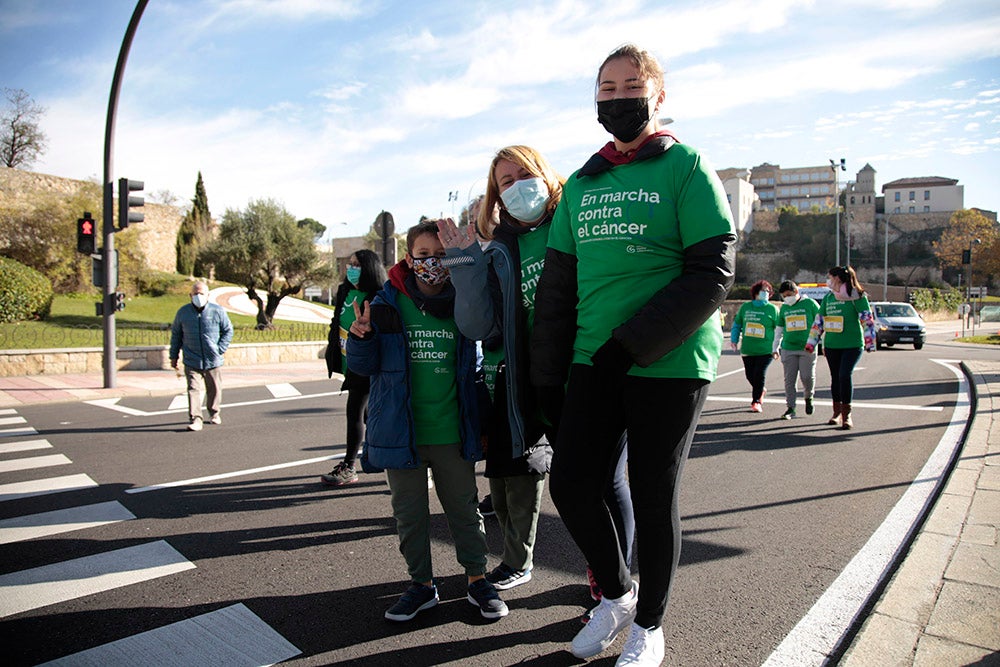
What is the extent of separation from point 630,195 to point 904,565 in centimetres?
243

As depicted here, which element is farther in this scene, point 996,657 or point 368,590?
point 368,590

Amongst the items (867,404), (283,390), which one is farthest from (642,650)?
(283,390)

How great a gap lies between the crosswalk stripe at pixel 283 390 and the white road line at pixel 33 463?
5014mm

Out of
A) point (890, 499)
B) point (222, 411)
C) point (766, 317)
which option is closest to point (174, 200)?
point (222, 411)

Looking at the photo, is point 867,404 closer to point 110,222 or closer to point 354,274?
point 354,274

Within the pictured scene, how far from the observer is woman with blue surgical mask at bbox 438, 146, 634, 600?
2740 millimetres

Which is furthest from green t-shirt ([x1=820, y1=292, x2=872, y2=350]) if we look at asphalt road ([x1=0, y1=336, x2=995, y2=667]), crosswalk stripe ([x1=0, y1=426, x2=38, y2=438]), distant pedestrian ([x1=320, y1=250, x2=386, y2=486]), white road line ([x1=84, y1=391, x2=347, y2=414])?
crosswalk stripe ([x1=0, y1=426, x2=38, y2=438])

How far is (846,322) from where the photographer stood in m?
7.80

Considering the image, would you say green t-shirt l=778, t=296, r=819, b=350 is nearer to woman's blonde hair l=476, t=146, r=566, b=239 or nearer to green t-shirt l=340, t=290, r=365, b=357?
green t-shirt l=340, t=290, r=365, b=357

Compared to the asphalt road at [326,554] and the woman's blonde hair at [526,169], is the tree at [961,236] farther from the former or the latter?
the woman's blonde hair at [526,169]

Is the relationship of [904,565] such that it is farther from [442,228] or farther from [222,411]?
[222,411]

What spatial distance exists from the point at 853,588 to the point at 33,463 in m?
6.88

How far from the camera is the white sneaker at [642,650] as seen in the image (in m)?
2.33

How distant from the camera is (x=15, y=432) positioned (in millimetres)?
7914
